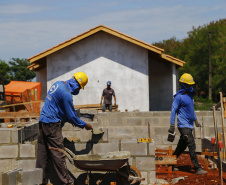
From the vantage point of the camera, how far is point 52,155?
6.38 m

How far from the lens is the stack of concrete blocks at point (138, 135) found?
6.97 metres

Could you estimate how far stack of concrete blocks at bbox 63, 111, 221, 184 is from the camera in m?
6.97

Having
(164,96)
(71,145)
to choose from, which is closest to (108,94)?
(164,96)

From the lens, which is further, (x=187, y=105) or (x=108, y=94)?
(x=108, y=94)

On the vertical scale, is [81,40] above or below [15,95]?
above

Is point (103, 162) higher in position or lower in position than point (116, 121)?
lower

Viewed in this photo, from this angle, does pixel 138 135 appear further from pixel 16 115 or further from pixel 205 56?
pixel 205 56

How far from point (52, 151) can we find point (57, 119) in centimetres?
48

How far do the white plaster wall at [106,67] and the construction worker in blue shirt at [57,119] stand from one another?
1311cm

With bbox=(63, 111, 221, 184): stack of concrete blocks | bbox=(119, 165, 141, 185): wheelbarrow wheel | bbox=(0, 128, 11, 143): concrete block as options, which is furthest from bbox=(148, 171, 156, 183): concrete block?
bbox=(0, 128, 11, 143): concrete block

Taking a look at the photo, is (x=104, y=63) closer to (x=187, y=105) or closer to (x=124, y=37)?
(x=124, y=37)

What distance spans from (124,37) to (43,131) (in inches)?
519

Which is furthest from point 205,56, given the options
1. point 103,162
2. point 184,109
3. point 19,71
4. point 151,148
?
point 103,162

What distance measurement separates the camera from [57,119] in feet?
21.0
